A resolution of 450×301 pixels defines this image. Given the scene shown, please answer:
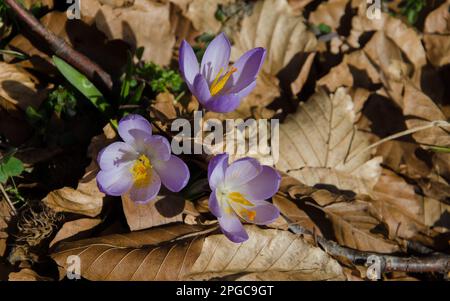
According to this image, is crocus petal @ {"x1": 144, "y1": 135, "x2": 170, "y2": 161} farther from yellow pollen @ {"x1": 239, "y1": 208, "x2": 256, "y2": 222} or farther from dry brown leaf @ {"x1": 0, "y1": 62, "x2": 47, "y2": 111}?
dry brown leaf @ {"x1": 0, "y1": 62, "x2": 47, "y2": 111}

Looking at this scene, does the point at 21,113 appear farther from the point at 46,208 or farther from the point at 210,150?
the point at 210,150

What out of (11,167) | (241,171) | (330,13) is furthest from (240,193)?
(330,13)

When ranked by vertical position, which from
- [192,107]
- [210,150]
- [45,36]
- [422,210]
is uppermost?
[45,36]

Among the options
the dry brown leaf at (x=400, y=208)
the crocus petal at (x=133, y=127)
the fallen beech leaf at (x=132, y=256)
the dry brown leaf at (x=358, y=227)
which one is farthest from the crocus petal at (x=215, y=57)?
the dry brown leaf at (x=400, y=208)
